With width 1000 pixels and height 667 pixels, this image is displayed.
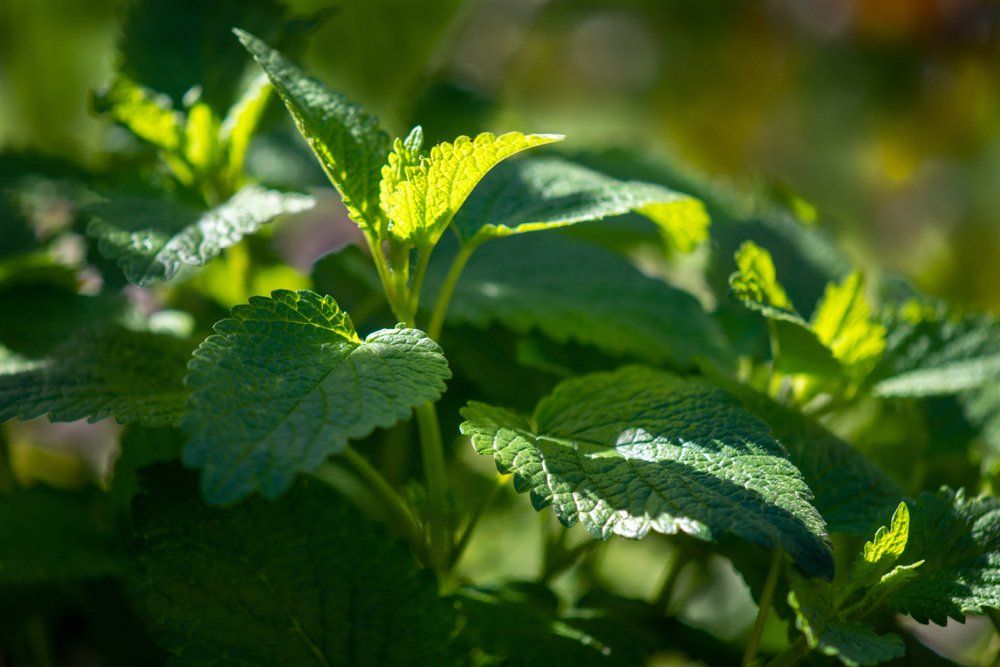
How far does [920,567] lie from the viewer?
0.48 meters

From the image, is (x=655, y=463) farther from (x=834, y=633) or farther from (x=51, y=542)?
(x=51, y=542)

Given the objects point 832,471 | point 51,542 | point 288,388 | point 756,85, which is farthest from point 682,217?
point 756,85

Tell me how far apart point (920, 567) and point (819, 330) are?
0.18 metres

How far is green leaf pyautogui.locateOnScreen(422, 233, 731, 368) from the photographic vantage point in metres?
0.60

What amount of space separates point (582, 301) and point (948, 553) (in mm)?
268

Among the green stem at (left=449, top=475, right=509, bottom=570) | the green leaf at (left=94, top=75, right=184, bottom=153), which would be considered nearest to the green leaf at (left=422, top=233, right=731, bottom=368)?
the green stem at (left=449, top=475, right=509, bottom=570)

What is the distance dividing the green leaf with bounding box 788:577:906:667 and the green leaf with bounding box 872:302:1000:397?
0.20 m

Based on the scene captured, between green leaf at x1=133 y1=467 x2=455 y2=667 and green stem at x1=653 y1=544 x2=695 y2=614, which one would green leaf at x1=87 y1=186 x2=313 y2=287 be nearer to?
green leaf at x1=133 y1=467 x2=455 y2=667

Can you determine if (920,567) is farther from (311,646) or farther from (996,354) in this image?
(311,646)

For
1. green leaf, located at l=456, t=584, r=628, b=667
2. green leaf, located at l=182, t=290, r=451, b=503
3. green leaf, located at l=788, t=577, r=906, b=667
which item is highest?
green leaf, located at l=182, t=290, r=451, b=503

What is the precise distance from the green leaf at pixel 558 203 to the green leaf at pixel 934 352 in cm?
16

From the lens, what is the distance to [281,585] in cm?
48

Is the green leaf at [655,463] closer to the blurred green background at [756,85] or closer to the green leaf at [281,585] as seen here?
the green leaf at [281,585]

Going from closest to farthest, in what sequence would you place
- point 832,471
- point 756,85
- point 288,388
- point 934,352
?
1. point 288,388
2. point 832,471
3. point 934,352
4. point 756,85
